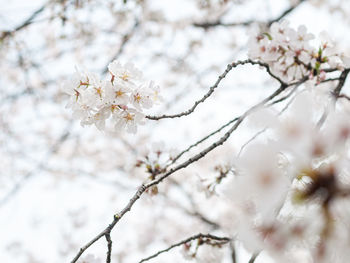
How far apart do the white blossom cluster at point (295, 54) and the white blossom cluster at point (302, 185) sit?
994 mm

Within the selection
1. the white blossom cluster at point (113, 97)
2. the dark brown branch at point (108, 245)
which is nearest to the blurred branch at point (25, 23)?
the white blossom cluster at point (113, 97)

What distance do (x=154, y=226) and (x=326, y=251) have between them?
24.5 feet

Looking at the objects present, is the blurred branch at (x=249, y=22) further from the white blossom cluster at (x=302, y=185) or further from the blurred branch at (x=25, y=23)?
the white blossom cluster at (x=302, y=185)

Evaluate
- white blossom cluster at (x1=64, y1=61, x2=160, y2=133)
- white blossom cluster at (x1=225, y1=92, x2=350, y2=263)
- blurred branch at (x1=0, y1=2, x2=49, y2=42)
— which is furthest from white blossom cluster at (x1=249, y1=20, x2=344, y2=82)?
blurred branch at (x1=0, y1=2, x2=49, y2=42)

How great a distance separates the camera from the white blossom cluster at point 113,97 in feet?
Result: 3.62

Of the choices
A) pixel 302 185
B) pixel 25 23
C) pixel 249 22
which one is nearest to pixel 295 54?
pixel 302 185

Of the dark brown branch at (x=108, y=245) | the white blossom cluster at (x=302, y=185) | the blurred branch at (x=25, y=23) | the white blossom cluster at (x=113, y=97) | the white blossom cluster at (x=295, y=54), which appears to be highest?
the blurred branch at (x=25, y=23)

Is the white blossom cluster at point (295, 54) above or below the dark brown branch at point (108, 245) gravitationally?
above

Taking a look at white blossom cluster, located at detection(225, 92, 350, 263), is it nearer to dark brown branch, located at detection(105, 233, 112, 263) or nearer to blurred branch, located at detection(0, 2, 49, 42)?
dark brown branch, located at detection(105, 233, 112, 263)

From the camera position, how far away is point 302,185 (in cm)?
56

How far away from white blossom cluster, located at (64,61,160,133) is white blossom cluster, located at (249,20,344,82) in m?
0.67

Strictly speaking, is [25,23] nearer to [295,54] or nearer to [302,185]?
[295,54]

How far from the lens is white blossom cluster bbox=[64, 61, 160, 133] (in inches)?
43.4

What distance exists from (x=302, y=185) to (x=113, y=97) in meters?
0.72
